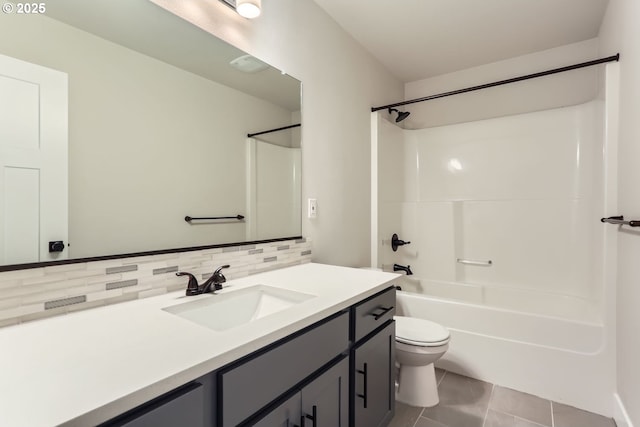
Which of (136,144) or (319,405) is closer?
(319,405)

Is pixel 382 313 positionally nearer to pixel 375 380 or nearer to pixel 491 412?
pixel 375 380

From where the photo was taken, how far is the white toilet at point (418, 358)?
5.56 feet

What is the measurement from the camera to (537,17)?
2148mm

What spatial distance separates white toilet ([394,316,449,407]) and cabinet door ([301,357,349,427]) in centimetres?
69

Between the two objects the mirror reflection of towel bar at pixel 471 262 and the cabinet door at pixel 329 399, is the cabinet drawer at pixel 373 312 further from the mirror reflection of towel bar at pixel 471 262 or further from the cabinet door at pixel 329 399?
the mirror reflection of towel bar at pixel 471 262

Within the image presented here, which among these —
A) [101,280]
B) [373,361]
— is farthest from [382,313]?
[101,280]

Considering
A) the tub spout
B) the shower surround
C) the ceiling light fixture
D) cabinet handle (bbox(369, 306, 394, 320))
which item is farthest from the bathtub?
the ceiling light fixture

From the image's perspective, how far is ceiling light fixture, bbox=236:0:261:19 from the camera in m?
1.40

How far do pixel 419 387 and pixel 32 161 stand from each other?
6.82 ft

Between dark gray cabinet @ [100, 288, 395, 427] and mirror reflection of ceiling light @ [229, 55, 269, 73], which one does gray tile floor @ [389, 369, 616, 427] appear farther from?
mirror reflection of ceiling light @ [229, 55, 269, 73]

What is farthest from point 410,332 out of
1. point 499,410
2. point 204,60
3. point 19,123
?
point 19,123

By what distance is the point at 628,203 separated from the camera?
1.55 meters

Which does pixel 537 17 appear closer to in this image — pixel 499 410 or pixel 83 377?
pixel 499 410

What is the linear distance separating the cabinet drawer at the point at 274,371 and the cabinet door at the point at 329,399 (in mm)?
46
